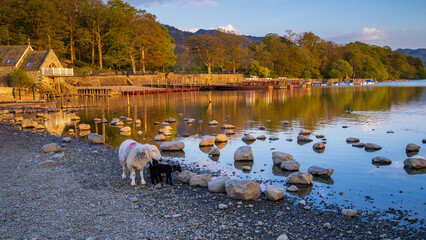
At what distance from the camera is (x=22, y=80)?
54.7m

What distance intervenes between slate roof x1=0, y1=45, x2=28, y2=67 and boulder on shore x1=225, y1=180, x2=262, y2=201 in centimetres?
6090

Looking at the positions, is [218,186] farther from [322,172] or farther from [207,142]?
[207,142]

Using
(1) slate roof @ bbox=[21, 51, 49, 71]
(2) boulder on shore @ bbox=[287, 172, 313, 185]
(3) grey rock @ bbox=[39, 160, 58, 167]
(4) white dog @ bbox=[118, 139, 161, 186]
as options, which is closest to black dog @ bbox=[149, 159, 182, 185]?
(4) white dog @ bbox=[118, 139, 161, 186]

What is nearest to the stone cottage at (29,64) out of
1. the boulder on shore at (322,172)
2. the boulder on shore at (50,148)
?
the boulder on shore at (50,148)

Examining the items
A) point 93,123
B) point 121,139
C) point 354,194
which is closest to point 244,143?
point 121,139

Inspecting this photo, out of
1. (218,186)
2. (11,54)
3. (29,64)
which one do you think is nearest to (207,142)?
(218,186)

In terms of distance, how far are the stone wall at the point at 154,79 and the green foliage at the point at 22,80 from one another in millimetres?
17410

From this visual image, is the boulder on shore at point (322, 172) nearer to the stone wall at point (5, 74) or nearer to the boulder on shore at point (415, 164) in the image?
the boulder on shore at point (415, 164)

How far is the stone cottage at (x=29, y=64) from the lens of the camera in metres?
57.6

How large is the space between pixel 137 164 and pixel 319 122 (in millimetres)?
22392

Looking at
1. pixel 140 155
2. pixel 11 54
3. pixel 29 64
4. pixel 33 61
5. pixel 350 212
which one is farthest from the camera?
pixel 11 54

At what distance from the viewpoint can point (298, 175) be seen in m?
12.0

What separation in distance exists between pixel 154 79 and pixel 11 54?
3644 centimetres

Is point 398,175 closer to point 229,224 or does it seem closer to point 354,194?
point 354,194
